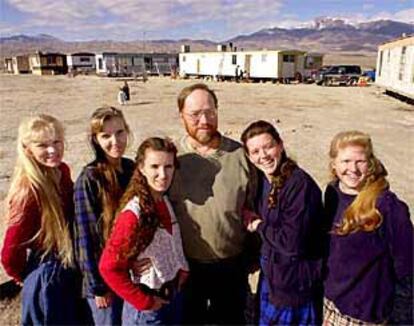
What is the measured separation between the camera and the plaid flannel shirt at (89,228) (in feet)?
7.25

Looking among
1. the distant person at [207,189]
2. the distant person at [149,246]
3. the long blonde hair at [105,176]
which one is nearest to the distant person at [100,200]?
the long blonde hair at [105,176]

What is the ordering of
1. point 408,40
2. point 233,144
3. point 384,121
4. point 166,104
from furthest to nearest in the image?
point 166,104, point 408,40, point 384,121, point 233,144

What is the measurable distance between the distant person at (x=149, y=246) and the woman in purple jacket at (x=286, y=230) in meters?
0.44

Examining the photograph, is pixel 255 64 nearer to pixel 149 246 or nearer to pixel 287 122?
pixel 287 122

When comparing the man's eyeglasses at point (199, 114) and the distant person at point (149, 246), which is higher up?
the man's eyeglasses at point (199, 114)

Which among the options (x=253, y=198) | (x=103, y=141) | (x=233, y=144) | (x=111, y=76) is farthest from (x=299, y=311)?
(x=111, y=76)

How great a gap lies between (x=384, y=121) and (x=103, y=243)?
1558 cm

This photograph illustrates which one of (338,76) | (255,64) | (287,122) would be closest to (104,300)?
(287,122)

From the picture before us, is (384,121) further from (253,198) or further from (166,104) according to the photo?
(253,198)

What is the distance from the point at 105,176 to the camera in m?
2.26

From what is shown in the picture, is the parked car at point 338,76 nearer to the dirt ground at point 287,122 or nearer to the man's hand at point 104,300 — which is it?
the dirt ground at point 287,122

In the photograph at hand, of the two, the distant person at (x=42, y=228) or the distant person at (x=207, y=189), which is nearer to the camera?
the distant person at (x=42, y=228)

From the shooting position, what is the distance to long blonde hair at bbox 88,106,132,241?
7.22ft

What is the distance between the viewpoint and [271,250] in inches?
90.7
